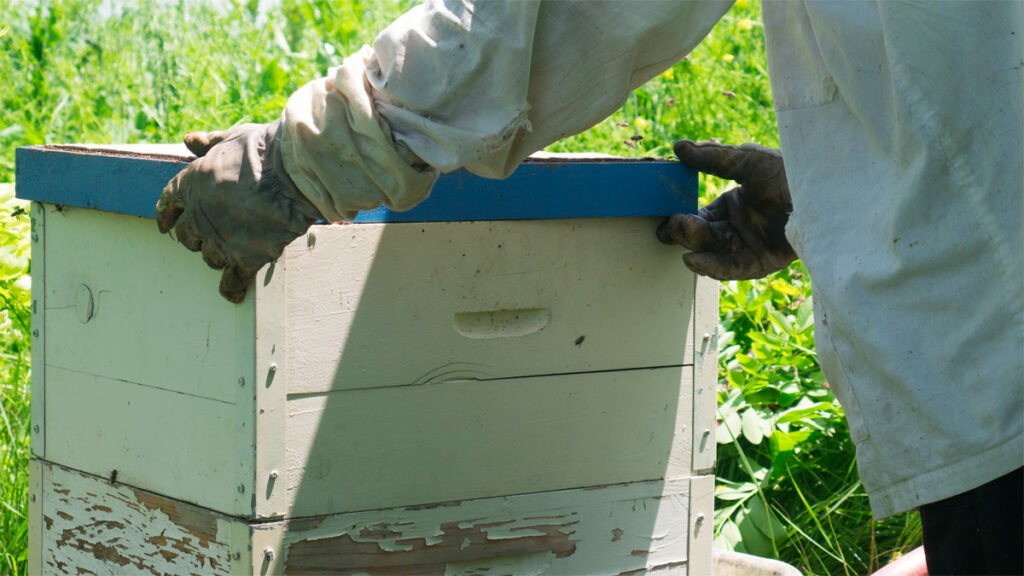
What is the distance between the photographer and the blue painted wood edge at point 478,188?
1758 millimetres

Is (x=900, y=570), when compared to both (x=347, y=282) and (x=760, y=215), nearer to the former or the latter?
(x=760, y=215)

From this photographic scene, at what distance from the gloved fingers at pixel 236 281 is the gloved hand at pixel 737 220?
2.32 ft

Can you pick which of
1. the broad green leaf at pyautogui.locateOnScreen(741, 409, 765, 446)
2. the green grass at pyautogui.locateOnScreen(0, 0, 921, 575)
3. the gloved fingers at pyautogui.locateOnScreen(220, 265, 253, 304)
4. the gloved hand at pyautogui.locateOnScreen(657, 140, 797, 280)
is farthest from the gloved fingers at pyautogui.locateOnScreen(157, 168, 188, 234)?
the broad green leaf at pyautogui.locateOnScreen(741, 409, 765, 446)

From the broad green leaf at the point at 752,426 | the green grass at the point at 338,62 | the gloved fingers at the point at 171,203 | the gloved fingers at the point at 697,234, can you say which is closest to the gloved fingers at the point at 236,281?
the gloved fingers at the point at 171,203

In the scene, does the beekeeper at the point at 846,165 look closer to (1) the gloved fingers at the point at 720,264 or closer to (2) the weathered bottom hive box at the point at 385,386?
(2) the weathered bottom hive box at the point at 385,386

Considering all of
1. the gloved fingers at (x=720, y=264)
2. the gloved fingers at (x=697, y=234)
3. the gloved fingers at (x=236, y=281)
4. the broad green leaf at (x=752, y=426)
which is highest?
the gloved fingers at (x=697, y=234)

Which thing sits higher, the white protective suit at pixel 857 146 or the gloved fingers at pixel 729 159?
the gloved fingers at pixel 729 159

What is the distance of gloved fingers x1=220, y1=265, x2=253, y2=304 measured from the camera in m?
1.60

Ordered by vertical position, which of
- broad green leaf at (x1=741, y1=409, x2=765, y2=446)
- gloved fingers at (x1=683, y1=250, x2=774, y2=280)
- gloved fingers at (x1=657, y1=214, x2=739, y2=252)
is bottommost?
broad green leaf at (x1=741, y1=409, x2=765, y2=446)

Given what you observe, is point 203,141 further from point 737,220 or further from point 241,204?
point 737,220

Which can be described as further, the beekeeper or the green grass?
the green grass

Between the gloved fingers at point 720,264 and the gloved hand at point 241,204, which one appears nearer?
the gloved hand at point 241,204

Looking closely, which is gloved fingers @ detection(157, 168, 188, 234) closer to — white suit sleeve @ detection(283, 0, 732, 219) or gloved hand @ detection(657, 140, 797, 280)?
white suit sleeve @ detection(283, 0, 732, 219)

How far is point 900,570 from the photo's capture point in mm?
1658
